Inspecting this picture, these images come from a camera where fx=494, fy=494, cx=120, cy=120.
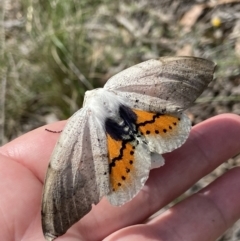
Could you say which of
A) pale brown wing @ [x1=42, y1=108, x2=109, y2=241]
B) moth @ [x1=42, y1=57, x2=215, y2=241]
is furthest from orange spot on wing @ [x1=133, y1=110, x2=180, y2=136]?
pale brown wing @ [x1=42, y1=108, x2=109, y2=241]

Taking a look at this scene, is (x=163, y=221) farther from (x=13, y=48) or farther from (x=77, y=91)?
(x=13, y=48)

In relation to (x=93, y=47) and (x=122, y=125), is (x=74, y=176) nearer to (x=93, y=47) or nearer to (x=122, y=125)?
(x=122, y=125)

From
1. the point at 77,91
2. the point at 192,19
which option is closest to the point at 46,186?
the point at 77,91

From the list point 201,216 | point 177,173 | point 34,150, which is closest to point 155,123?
point 177,173

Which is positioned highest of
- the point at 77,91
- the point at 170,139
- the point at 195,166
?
the point at 170,139

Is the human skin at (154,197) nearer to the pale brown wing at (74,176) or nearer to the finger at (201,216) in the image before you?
the finger at (201,216)

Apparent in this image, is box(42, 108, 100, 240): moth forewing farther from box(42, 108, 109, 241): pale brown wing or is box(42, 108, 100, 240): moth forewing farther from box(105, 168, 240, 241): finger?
box(105, 168, 240, 241): finger

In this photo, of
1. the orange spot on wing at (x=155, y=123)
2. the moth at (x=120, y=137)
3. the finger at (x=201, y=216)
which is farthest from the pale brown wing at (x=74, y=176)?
the finger at (x=201, y=216)
